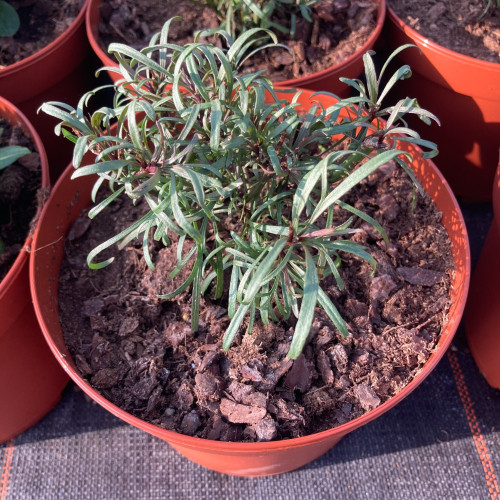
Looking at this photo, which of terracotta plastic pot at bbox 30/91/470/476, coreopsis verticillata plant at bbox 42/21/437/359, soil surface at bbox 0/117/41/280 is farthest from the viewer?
soil surface at bbox 0/117/41/280

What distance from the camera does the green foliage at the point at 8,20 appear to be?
1.67m

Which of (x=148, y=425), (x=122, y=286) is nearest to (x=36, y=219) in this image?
(x=122, y=286)

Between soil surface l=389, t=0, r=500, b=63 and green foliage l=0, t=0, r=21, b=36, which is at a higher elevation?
green foliage l=0, t=0, r=21, b=36

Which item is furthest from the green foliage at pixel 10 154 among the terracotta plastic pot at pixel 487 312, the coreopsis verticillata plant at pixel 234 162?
the terracotta plastic pot at pixel 487 312

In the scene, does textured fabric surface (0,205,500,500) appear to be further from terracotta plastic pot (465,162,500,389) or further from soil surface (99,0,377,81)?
soil surface (99,0,377,81)

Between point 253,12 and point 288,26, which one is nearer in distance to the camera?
point 253,12

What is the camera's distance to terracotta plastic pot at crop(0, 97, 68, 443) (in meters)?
1.23

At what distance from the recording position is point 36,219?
4.21 feet

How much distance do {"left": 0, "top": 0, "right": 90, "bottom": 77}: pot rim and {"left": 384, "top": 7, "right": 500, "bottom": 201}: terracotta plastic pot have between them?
3.14 feet

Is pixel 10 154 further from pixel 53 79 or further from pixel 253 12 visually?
pixel 253 12

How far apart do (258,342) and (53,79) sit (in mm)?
1078

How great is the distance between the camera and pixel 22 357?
137cm

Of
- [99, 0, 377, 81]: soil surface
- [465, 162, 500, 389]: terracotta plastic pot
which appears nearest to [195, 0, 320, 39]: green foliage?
[99, 0, 377, 81]: soil surface

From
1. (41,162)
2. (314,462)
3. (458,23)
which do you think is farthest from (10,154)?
(458,23)
